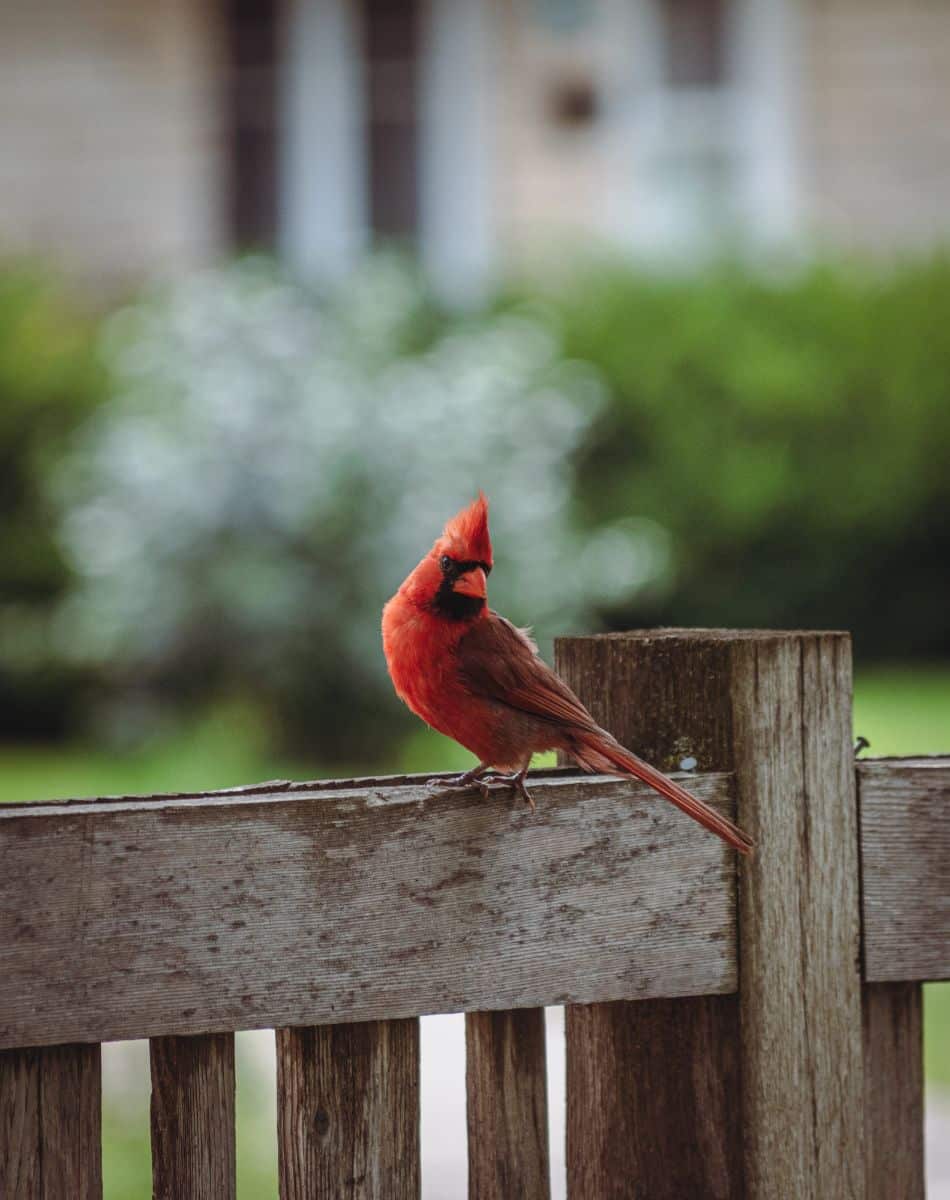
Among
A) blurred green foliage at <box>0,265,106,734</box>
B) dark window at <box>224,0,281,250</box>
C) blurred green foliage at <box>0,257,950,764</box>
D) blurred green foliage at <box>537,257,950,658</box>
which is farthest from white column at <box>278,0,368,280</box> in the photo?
blurred green foliage at <box>0,265,106,734</box>

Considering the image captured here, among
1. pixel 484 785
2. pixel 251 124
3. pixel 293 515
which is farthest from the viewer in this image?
pixel 251 124

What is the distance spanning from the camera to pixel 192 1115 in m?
1.66

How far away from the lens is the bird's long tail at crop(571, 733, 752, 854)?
1.73 m

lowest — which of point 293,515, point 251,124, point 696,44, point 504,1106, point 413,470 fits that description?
point 504,1106

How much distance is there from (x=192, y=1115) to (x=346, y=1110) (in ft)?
0.49

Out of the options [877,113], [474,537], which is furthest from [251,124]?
[474,537]

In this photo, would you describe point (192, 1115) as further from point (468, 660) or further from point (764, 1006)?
point (468, 660)

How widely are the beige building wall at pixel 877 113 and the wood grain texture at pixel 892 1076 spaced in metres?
10.8

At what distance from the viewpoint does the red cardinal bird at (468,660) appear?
2098mm

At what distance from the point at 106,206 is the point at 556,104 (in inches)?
127

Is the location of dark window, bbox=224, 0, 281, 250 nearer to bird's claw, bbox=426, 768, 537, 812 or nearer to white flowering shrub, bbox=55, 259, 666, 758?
white flowering shrub, bbox=55, 259, 666, 758

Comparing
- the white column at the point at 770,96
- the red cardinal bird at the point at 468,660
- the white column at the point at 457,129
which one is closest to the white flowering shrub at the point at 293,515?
the white column at the point at 457,129

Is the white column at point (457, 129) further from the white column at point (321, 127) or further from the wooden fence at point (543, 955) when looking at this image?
the wooden fence at point (543, 955)

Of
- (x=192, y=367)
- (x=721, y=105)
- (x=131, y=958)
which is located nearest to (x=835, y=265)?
(x=721, y=105)
